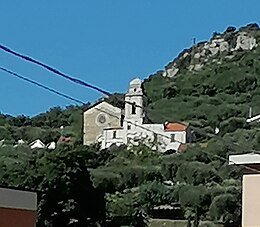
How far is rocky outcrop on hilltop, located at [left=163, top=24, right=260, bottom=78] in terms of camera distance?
12150cm

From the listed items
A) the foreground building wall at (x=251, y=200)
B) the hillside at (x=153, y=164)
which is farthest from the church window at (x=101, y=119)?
the foreground building wall at (x=251, y=200)

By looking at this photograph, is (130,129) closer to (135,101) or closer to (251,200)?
(135,101)

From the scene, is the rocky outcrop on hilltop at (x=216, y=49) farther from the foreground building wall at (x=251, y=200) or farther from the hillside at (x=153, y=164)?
the foreground building wall at (x=251, y=200)

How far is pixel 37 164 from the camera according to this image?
137 ft

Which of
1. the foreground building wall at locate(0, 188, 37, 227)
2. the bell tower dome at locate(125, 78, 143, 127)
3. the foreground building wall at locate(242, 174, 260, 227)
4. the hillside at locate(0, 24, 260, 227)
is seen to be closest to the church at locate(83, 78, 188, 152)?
the bell tower dome at locate(125, 78, 143, 127)

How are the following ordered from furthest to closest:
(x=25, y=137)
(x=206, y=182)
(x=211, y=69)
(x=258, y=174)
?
1. (x=211, y=69)
2. (x=25, y=137)
3. (x=206, y=182)
4. (x=258, y=174)

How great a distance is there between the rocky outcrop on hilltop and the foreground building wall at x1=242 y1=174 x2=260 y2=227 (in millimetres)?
103238

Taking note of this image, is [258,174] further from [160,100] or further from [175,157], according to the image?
[160,100]

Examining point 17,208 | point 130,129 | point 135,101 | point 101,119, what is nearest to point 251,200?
point 17,208

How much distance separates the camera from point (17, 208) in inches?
460

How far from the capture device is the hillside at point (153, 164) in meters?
38.1

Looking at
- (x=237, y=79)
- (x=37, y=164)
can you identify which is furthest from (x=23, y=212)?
(x=237, y=79)

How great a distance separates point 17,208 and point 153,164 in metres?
53.0

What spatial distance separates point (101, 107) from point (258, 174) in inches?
2548
